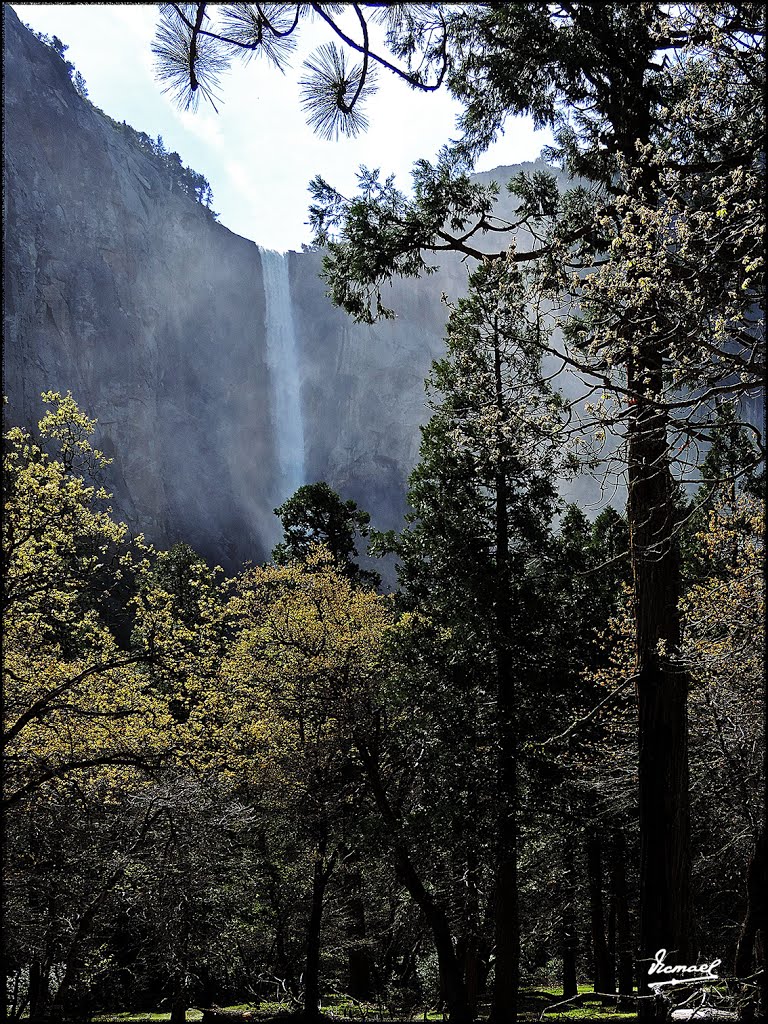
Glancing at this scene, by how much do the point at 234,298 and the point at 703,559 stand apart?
50.4 m

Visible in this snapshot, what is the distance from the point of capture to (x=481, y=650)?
13.6 metres

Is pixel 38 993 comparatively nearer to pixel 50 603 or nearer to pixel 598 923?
pixel 50 603

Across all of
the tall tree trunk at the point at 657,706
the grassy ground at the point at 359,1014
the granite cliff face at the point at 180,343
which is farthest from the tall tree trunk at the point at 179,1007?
the granite cliff face at the point at 180,343

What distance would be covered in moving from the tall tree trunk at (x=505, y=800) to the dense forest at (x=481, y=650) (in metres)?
0.05

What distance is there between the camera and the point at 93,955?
10.0 meters

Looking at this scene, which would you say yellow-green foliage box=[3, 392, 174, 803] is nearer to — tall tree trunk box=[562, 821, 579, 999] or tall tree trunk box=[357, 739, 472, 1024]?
tall tree trunk box=[357, 739, 472, 1024]

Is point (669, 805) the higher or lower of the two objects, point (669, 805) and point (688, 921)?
the higher

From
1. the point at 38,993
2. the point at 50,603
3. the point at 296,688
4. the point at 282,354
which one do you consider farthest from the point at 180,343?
the point at 50,603

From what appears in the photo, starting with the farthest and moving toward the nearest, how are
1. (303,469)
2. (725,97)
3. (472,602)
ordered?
(303,469)
(472,602)
(725,97)

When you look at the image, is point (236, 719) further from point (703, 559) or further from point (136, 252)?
point (136, 252)

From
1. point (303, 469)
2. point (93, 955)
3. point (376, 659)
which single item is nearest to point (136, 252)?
point (303, 469)

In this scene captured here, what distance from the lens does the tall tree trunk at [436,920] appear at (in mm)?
11438

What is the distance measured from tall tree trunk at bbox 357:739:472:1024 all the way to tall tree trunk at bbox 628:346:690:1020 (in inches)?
272

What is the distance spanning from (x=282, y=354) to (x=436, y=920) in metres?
50.3
